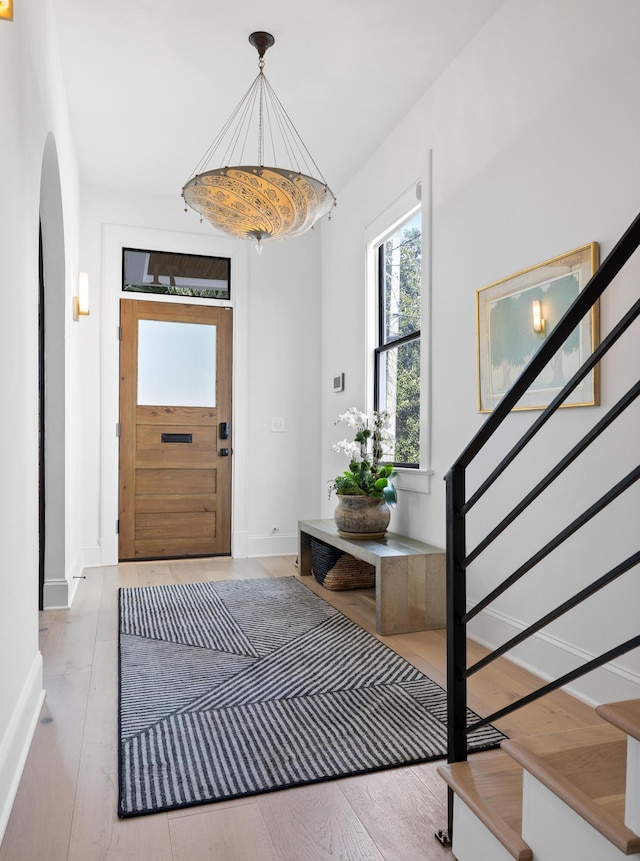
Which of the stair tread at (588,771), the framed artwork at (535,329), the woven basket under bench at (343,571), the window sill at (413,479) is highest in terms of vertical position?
the framed artwork at (535,329)

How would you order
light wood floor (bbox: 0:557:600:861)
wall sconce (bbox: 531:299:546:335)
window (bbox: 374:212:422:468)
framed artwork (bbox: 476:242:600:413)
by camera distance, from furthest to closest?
1. window (bbox: 374:212:422:468)
2. wall sconce (bbox: 531:299:546:335)
3. framed artwork (bbox: 476:242:600:413)
4. light wood floor (bbox: 0:557:600:861)

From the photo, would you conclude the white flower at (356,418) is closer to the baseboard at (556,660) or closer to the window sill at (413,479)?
the window sill at (413,479)

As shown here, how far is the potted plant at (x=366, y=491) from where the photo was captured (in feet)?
11.7

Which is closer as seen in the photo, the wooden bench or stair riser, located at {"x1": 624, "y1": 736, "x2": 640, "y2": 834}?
stair riser, located at {"x1": 624, "y1": 736, "x2": 640, "y2": 834}

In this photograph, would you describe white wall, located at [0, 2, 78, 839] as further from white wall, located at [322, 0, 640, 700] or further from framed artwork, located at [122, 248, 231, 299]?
framed artwork, located at [122, 248, 231, 299]

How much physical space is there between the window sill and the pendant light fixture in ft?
4.77

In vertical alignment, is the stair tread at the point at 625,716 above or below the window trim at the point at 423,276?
below

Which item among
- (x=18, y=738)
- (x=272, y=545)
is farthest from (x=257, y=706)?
(x=272, y=545)

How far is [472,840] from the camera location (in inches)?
53.0

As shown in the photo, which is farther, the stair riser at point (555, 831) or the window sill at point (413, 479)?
the window sill at point (413, 479)

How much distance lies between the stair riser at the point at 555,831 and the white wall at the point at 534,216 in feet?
3.45

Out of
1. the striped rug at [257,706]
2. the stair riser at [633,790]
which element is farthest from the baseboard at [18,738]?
the stair riser at [633,790]

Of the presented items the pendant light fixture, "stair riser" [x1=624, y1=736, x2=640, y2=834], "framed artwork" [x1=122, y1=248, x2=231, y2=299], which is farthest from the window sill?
"stair riser" [x1=624, y1=736, x2=640, y2=834]

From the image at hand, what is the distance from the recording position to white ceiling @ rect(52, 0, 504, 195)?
2.87 metres
